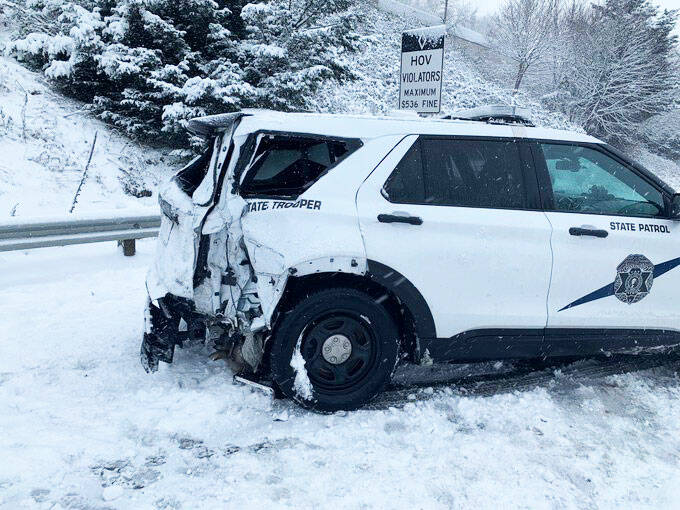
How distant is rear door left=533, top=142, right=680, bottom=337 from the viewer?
3.54m

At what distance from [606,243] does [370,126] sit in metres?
1.74

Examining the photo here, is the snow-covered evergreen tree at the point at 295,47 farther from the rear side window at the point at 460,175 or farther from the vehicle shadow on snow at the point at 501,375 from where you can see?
the vehicle shadow on snow at the point at 501,375

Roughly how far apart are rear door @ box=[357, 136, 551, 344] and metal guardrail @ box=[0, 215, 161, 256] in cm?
409

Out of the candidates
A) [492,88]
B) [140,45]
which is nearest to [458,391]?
[140,45]

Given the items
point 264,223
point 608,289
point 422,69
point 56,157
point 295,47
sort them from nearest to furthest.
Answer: point 264,223
point 608,289
point 422,69
point 56,157
point 295,47

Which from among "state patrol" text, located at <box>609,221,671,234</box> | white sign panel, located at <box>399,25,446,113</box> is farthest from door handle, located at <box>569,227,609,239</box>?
white sign panel, located at <box>399,25,446,113</box>

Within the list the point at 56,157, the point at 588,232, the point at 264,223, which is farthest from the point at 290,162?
the point at 56,157

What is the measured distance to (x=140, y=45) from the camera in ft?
33.0

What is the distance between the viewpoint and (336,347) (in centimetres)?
339

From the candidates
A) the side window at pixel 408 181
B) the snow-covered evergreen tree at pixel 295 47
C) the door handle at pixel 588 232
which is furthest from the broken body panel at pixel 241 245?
the snow-covered evergreen tree at pixel 295 47

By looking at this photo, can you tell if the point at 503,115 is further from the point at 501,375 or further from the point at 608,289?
the point at 501,375

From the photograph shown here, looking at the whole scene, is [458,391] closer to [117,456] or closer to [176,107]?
[117,456]

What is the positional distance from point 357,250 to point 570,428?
1745mm

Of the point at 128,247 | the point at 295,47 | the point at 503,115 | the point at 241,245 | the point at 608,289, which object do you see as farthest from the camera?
the point at 295,47
